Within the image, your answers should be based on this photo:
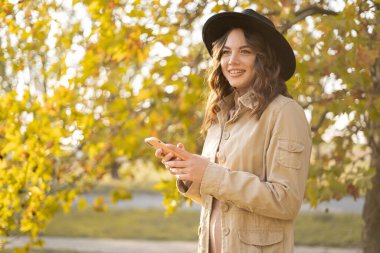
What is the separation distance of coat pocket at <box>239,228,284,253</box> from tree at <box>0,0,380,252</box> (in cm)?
158

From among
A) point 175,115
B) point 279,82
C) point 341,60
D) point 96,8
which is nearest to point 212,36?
point 279,82

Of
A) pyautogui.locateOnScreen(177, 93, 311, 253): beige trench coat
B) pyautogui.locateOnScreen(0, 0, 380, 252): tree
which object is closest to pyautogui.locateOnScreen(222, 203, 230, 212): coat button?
pyautogui.locateOnScreen(177, 93, 311, 253): beige trench coat

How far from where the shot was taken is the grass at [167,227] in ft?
30.4

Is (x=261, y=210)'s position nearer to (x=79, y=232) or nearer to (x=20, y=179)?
(x=20, y=179)

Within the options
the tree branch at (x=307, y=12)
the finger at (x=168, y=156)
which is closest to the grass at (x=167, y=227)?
the tree branch at (x=307, y=12)

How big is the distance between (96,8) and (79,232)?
6.11 m

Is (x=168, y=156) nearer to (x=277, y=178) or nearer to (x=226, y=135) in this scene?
(x=226, y=135)

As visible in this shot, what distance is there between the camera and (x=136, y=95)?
17.5ft

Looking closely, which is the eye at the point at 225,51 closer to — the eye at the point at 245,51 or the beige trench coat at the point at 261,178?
the eye at the point at 245,51

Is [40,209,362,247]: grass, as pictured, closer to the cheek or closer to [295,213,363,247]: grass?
[295,213,363,247]: grass

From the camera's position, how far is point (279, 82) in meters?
2.54

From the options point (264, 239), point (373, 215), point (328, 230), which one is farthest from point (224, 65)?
point (328, 230)

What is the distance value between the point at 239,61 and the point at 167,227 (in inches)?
328

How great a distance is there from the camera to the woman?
229cm
